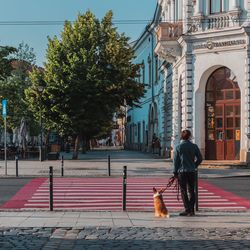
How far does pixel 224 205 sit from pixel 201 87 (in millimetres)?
17619

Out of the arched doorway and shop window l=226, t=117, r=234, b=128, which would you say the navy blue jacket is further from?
shop window l=226, t=117, r=234, b=128

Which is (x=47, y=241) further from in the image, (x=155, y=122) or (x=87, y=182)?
(x=155, y=122)

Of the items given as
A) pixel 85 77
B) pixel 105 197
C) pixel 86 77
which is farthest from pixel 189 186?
pixel 85 77

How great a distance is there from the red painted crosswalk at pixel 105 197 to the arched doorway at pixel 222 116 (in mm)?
10195

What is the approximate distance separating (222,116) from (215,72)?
2.43m

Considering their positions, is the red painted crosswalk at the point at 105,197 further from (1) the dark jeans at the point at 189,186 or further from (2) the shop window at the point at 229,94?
(2) the shop window at the point at 229,94

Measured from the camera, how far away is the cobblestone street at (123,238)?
889 cm

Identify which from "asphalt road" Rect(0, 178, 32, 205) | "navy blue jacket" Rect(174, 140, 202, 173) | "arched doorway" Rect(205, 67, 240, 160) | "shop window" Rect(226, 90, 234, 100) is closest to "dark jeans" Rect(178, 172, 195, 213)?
"navy blue jacket" Rect(174, 140, 202, 173)

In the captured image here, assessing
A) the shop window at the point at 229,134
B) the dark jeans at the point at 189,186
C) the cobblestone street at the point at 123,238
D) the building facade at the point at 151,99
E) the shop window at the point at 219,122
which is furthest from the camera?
the building facade at the point at 151,99

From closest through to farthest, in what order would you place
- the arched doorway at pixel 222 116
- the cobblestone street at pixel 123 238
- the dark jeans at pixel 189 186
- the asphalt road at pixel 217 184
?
the cobblestone street at pixel 123 238, the dark jeans at pixel 189 186, the asphalt road at pixel 217 184, the arched doorway at pixel 222 116

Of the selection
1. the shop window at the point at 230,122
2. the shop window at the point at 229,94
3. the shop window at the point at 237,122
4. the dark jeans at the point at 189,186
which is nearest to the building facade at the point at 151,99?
the shop window at the point at 229,94

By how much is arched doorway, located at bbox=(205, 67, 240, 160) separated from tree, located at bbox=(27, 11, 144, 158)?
21.8 ft

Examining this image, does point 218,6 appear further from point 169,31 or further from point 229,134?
point 229,134

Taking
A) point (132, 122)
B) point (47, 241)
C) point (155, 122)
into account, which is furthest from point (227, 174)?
point (132, 122)
